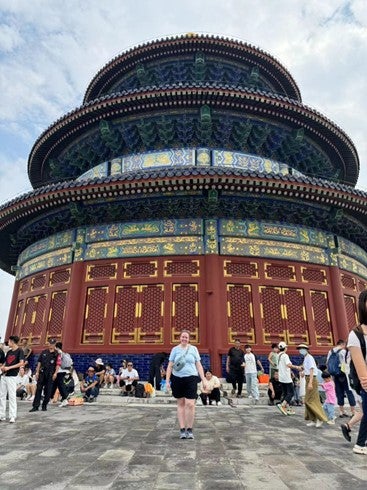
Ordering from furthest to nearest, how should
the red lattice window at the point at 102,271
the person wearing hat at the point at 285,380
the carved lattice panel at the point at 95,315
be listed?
the red lattice window at the point at 102,271 < the carved lattice panel at the point at 95,315 < the person wearing hat at the point at 285,380

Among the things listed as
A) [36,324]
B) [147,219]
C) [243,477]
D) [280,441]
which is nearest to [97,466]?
[243,477]

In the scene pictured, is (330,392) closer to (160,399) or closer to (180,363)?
(180,363)

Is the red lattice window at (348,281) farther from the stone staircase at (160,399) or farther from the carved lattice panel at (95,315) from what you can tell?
the carved lattice panel at (95,315)

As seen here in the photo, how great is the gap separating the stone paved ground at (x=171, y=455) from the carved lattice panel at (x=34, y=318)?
7.24 meters

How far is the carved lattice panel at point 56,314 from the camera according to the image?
527 inches

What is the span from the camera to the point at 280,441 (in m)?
5.18

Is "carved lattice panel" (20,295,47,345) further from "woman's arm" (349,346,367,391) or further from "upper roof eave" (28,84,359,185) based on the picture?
"woman's arm" (349,346,367,391)

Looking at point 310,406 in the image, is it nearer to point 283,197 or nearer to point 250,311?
point 250,311

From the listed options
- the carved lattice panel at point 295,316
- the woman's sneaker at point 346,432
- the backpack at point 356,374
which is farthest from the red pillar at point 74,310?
the backpack at point 356,374

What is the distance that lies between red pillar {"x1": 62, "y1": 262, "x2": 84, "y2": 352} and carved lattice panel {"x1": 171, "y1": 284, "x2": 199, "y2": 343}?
133 inches

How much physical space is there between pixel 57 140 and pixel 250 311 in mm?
11971

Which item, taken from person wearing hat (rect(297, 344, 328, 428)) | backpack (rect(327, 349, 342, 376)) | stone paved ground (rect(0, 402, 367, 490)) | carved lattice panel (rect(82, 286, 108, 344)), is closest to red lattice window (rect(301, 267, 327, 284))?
backpack (rect(327, 349, 342, 376))

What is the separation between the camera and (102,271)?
43.9 ft

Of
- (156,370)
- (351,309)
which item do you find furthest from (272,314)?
(156,370)
